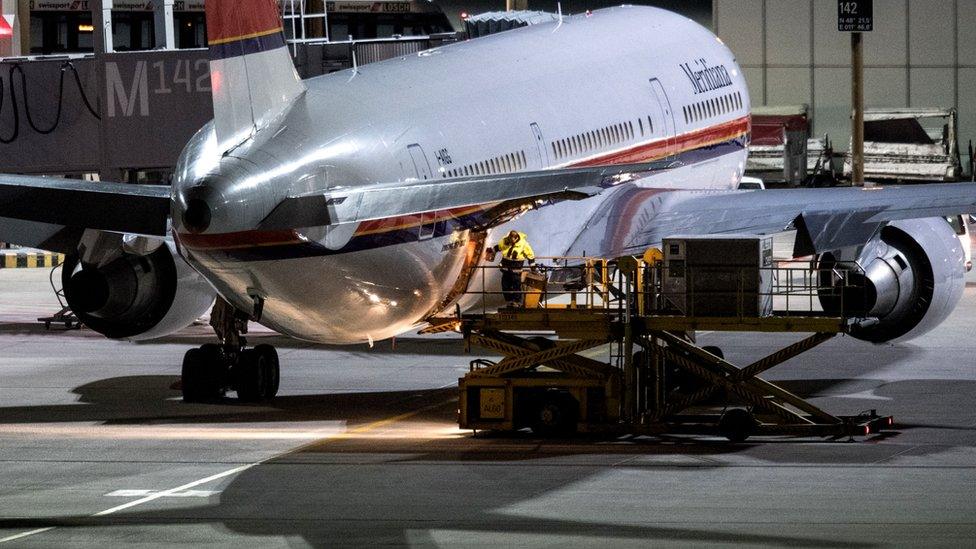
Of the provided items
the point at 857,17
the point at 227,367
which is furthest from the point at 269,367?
the point at 857,17

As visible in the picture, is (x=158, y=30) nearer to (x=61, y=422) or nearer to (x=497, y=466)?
(x=61, y=422)

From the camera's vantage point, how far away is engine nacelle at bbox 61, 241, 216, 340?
79.4ft

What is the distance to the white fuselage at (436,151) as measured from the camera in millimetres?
19828

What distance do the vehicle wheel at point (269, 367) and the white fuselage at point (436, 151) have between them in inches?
81.8

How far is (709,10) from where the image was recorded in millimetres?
71062

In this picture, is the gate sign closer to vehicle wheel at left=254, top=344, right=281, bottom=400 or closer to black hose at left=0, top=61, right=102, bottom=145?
black hose at left=0, top=61, right=102, bottom=145

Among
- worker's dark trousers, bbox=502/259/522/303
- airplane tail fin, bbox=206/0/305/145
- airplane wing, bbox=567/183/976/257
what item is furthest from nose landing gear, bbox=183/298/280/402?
airplane wing, bbox=567/183/976/257

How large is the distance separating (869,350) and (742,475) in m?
11.7

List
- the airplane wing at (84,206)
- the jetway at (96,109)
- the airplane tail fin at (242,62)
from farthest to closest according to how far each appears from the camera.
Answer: the jetway at (96,109)
the airplane wing at (84,206)
the airplane tail fin at (242,62)

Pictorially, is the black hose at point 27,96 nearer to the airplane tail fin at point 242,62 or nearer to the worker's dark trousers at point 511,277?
the worker's dark trousers at point 511,277

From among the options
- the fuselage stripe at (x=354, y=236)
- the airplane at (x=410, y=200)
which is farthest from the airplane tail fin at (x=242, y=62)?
the fuselage stripe at (x=354, y=236)

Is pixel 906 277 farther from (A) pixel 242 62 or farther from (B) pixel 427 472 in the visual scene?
(A) pixel 242 62

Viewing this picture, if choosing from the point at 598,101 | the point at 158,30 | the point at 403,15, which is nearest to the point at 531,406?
the point at 598,101

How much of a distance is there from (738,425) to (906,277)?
5.19 meters
